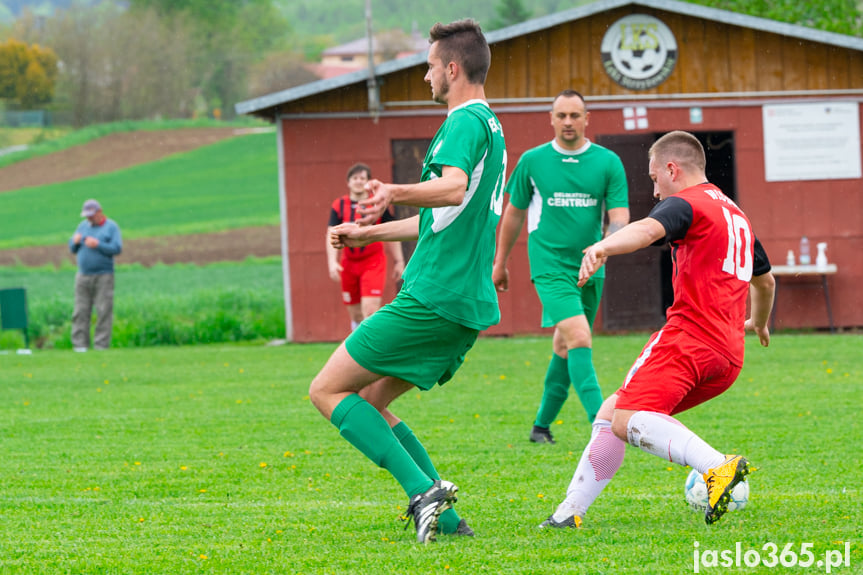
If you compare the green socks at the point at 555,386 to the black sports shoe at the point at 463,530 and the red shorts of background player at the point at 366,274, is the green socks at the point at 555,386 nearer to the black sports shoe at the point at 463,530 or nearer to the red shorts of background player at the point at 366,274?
the black sports shoe at the point at 463,530

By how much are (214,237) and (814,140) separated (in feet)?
103

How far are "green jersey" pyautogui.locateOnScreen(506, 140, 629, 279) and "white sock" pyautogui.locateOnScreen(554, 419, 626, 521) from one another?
2.63m

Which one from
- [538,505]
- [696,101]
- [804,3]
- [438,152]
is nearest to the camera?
[438,152]

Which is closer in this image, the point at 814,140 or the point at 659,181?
the point at 659,181

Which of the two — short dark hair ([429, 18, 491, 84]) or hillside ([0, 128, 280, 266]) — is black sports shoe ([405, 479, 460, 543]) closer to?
short dark hair ([429, 18, 491, 84])

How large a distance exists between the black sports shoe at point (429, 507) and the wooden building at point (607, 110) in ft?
40.2

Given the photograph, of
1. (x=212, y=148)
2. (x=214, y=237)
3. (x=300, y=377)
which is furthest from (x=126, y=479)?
(x=212, y=148)

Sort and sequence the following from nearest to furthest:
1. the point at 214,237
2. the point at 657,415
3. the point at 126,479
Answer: the point at 657,415 < the point at 126,479 < the point at 214,237

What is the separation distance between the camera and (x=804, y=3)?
33688 mm

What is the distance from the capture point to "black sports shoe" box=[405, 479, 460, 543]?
439cm

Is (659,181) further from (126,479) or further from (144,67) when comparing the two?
(144,67)

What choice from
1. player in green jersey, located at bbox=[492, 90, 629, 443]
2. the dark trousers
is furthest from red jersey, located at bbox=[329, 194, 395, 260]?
the dark trousers

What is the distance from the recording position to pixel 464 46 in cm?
443

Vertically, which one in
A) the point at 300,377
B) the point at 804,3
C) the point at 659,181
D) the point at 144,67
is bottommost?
the point at 300,377
